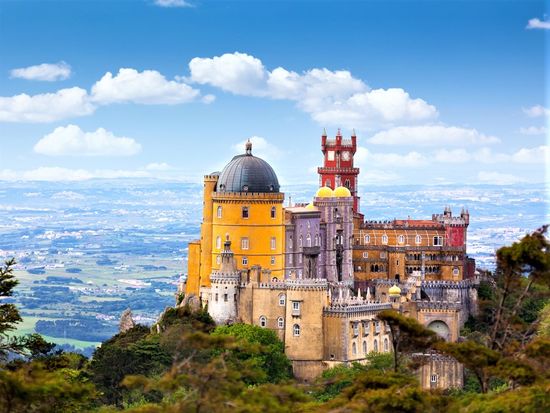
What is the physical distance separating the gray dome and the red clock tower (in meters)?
23.1

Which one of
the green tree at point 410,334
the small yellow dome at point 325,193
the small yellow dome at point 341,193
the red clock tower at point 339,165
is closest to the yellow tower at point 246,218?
the small yellow dome at point 325,193

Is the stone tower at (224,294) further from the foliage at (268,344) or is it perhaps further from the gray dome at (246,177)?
the gray dome at (246,177)

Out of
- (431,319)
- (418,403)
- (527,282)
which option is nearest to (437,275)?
(431,319)

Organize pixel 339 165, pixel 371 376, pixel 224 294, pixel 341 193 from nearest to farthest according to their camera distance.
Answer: pixel 371 376 < pixel 224 294 < pixel 341 193 < pixel 339 165

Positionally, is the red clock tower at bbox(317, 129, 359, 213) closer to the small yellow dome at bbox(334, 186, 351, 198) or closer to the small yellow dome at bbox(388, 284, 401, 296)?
the small yellow dome at bbox(334, 186, 351, 198)

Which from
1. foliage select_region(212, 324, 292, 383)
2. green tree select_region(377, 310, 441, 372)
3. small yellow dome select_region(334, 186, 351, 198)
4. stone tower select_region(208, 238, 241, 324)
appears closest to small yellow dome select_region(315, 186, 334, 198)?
small yellow dome select_region(334, 186, 351, 198)

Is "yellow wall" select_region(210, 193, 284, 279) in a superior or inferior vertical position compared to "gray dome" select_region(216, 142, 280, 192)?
inferior

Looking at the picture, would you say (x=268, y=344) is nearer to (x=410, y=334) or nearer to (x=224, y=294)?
(x=224, y=294)

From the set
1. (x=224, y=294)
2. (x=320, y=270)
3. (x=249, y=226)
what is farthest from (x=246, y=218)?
(x=320, y=270)

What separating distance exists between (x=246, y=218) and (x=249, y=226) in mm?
653

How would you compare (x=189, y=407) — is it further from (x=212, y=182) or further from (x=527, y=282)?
(x=212, y=182)

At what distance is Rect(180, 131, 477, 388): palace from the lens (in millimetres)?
96000

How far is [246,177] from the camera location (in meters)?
103

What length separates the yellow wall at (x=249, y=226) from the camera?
10288cm
